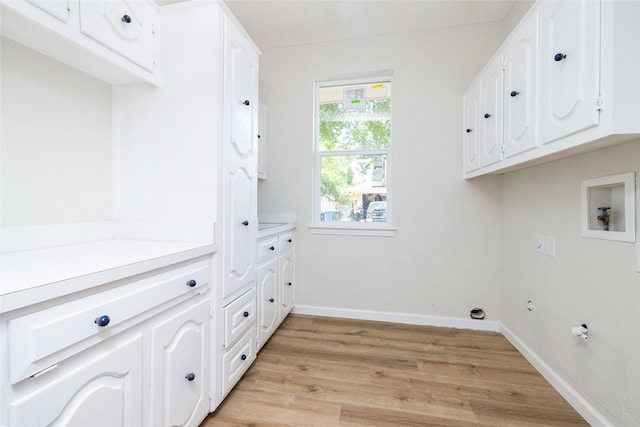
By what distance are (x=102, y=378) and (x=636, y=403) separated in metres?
2.06

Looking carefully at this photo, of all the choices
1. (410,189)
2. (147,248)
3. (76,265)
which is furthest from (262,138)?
(76,265)

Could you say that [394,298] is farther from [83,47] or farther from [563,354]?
[83,47]

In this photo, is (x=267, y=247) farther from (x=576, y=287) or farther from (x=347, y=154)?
(x=576, y=287)

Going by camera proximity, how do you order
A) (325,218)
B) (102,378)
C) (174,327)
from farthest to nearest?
(325,218)
(174,327)
(102,378)

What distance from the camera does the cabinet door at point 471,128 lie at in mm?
2078

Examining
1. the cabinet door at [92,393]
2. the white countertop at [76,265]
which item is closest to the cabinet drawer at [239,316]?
the white countertop at [76,265]

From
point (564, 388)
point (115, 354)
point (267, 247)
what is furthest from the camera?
point (267, 247)

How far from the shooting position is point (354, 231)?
2.62 metres

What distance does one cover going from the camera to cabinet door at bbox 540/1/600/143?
0.99 m

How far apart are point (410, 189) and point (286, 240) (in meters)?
1.24

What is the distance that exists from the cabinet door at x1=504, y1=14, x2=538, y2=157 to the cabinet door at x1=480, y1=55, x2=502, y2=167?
81 millimetres

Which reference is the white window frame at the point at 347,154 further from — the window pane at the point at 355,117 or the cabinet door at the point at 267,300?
the cabinet door at the point at 267,300

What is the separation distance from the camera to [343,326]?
8.00 feet

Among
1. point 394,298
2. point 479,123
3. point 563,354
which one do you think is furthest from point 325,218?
point 563,354
